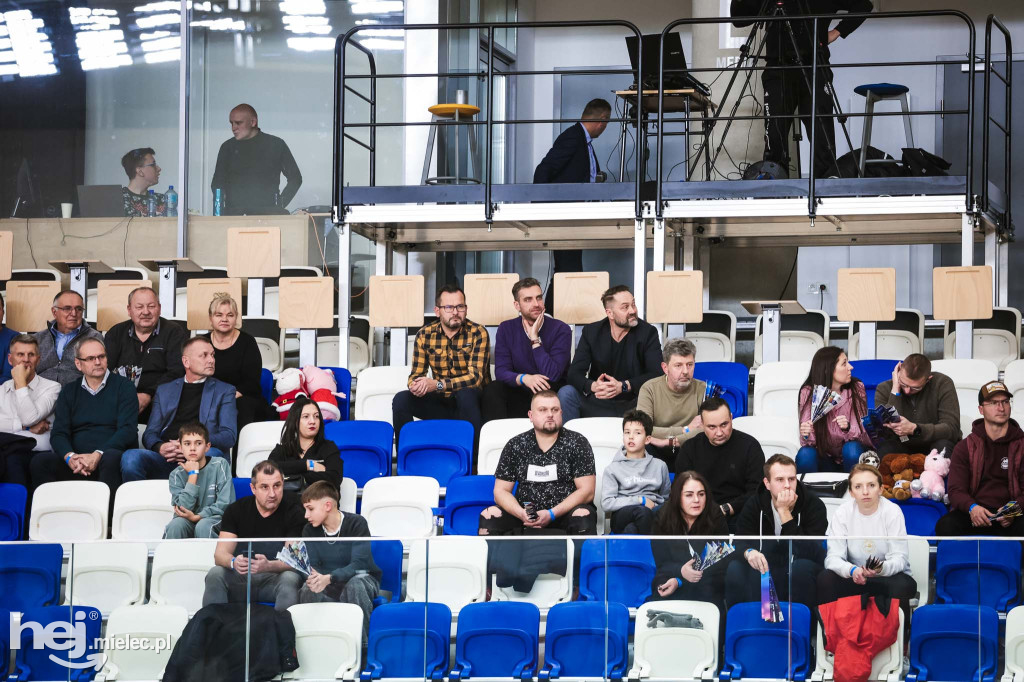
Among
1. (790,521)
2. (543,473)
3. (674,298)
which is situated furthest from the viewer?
(674,298)

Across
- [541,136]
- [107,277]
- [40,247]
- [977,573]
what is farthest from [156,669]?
[541,136]

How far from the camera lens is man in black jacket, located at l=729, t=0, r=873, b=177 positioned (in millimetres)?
8234

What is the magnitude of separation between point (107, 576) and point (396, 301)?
3233mm

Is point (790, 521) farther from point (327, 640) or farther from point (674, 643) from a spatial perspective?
point (327, 640)

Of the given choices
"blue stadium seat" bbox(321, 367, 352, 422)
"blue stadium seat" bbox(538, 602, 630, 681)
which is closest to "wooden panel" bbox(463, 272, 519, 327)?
"blue stadium seat" bbox(321, 367, 352, 422)

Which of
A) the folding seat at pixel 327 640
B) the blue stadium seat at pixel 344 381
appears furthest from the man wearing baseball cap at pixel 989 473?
the blue stadium seat at pixel 344 381

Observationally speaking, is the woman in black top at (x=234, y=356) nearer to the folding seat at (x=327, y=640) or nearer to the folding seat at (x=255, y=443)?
the folding seat at (x=255, y=443)

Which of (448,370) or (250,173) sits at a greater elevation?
(250,173)

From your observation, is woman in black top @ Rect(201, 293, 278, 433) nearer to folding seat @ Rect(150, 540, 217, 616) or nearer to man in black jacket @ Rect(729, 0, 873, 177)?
folding seat @ Rect(150, 540, 217, 616)

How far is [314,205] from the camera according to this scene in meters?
10.1

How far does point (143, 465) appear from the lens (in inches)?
246

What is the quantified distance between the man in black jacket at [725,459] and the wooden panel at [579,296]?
80.7 inches

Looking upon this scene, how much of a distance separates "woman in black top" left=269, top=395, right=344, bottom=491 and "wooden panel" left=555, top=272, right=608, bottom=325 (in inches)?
85.4

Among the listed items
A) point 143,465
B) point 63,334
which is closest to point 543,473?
point 143,465
